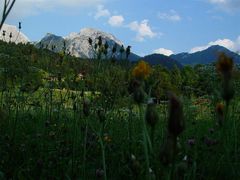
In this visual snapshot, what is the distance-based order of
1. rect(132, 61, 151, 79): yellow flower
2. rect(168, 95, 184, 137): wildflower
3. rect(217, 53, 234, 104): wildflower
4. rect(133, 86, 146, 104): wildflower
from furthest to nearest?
1. rect(132, 61, 151, 79): yellow flower
2. rect(133, 86, 146, 104): wildflower
3. rect(217, 53, 234, 104): wildflower
4. rect(168, 95, 184, 137): wildflower

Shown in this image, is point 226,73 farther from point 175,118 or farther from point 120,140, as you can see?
point 120,140

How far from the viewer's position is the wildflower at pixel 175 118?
3.18 feet

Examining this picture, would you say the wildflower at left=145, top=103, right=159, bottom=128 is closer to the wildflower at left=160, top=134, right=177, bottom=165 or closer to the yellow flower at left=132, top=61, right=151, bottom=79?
the wildflower at left=160, top=134, right=177, bottom=165

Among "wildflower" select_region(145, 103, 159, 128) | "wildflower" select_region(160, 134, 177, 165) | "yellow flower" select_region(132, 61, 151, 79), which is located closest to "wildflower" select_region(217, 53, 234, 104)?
"wildflower" select_region(145, 103, 159, 128)

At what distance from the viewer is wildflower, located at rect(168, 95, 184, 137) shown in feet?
3.18

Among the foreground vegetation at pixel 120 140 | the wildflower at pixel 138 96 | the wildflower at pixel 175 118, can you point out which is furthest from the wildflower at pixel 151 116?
the wildflower at pixel 175 118

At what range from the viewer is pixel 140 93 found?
5.11 ft

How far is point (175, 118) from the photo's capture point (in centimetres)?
98

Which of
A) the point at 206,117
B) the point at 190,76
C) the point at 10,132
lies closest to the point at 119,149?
the point at 10,132

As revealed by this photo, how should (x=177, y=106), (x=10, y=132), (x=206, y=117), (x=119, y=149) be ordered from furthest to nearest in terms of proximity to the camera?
(x=206, y=117) < (x=10, y=132) < (x=119, y=149) < (x=177, y=106)

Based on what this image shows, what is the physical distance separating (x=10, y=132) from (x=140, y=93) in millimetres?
2621

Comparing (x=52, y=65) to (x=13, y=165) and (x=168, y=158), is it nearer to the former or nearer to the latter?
(x=13, y=165)

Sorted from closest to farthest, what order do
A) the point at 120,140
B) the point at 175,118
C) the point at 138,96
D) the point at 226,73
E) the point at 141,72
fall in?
the point at 175,118
the point at 226,73
the point at 138,96
the point at 141,72
the point at 120,140

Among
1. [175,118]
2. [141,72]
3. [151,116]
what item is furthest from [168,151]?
[141,72]
